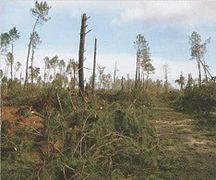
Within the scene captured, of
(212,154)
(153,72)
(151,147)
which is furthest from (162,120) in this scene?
(153,72)

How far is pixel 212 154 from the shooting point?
10.4m

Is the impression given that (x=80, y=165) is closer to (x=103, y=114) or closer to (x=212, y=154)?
(x=103, y=114)

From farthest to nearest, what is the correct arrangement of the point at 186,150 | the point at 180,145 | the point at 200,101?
the point at 200,101 < the point at 180,145 < the point at 186,150

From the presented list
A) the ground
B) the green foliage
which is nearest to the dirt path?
the ground

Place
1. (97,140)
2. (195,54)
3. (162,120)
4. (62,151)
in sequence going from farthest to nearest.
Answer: (195,54) → (162,120) → (97,140) → (62,151)

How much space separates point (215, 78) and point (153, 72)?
3266cm

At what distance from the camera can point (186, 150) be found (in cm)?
1066

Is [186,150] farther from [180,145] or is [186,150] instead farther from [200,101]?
[200,101]

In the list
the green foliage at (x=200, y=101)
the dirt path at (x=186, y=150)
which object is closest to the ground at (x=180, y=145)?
the dirt path at (x=186, y=150)

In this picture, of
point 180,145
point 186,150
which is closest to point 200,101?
point 180,145

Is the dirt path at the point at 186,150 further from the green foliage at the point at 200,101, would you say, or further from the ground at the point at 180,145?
the green foliage at the point at 200,101

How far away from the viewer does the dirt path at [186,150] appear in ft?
28.9

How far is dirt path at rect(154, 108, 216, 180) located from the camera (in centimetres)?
881

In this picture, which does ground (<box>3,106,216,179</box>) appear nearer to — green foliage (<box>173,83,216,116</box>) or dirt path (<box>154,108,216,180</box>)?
dirt path (<box>154,108,216,180</box>)
